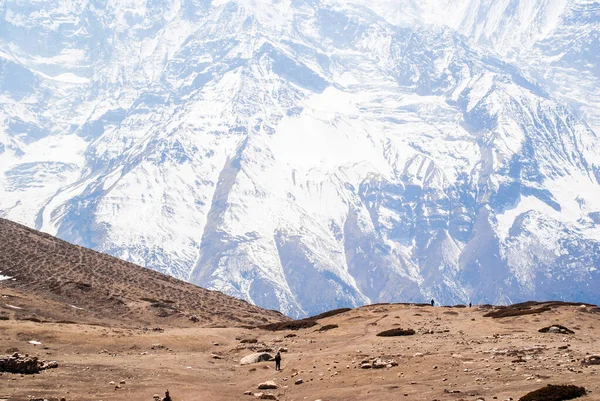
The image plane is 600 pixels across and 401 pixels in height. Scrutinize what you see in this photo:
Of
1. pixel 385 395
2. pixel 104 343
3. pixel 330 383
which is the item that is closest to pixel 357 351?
pixel 330 383

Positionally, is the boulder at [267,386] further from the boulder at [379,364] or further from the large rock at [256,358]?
the large rock at [256,358]

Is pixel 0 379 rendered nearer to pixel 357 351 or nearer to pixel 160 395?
pixel 160 395

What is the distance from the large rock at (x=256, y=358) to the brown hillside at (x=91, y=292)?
25.1 meters

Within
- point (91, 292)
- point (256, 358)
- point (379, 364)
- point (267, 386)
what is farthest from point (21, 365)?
point (91, 292)

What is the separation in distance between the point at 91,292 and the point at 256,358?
4376cm

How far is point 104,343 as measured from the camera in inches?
2714

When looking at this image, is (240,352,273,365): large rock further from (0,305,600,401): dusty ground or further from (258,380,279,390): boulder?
(258,380,279,390): boulder

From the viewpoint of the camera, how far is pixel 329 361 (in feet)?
204

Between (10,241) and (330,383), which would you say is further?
(10,241)

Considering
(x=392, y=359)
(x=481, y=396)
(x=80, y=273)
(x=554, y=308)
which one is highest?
(x=80, y=273)

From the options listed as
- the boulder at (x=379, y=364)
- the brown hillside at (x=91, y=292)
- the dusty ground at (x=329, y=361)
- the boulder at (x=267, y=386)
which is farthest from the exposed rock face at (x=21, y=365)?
the brown hillside at (x=91, y=292)

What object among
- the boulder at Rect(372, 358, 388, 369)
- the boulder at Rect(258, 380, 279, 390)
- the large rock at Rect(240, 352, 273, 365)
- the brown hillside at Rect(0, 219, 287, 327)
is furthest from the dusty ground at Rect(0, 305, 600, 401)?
the brown hillside at Rect(0, 219, 287, 327)

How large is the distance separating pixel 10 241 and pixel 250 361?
67.0 meters

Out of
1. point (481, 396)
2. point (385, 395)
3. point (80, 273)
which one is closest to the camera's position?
point (481, 396)
